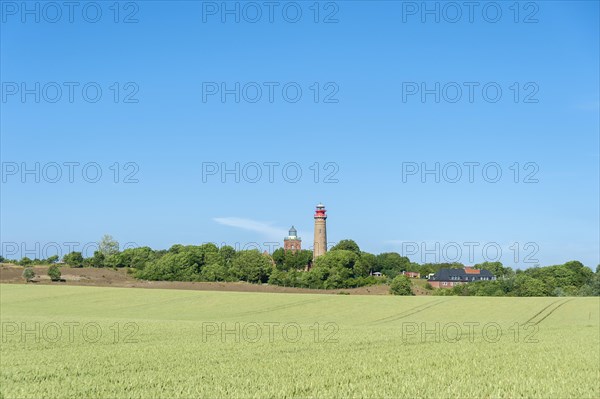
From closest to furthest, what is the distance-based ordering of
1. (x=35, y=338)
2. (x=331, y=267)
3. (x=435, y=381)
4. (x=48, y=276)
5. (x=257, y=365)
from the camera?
(x=435, y=381)
(x=257, y=365)
(x=35, y=338)
(x=48, y=276)
(x=331, y=267)

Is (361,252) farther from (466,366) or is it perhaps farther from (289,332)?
(466,366)


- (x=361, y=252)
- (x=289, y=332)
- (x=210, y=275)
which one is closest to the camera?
(x=289, y=332)

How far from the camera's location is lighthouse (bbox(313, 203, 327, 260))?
176 metres

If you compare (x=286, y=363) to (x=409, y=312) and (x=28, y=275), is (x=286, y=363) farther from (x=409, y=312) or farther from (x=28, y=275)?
(x=28, y=275)

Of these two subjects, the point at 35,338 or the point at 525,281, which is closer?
the point at 35,338

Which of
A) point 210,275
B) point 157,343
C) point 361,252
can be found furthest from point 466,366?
point 361,252

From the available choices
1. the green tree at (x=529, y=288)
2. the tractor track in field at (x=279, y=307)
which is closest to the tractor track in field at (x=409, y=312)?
the tractor track in field at (x=279, y=307)

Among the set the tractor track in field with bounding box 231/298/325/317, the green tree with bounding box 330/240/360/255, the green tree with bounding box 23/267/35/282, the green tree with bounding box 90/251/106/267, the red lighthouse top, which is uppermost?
the red lighthouse top

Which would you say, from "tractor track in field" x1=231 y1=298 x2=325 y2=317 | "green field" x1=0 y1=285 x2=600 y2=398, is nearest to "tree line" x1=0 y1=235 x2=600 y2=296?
"tractor track in field" x1=231 y1=298 x2=325 y2=317

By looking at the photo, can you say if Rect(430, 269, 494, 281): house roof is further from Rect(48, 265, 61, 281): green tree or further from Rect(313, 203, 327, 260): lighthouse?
Rect(48, 265, 61, 281): green tree

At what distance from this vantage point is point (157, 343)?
30109 millimetres

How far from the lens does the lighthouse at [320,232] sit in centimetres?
17638

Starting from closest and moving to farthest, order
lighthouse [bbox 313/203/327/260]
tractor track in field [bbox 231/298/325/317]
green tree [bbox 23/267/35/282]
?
1. tractor track in field [bbox 231/298/325/317]
2. green tree [bbox 23/267/35/282]
3. lighthouse [bbox 313/203/327/260]

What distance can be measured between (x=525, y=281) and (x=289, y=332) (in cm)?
8388
